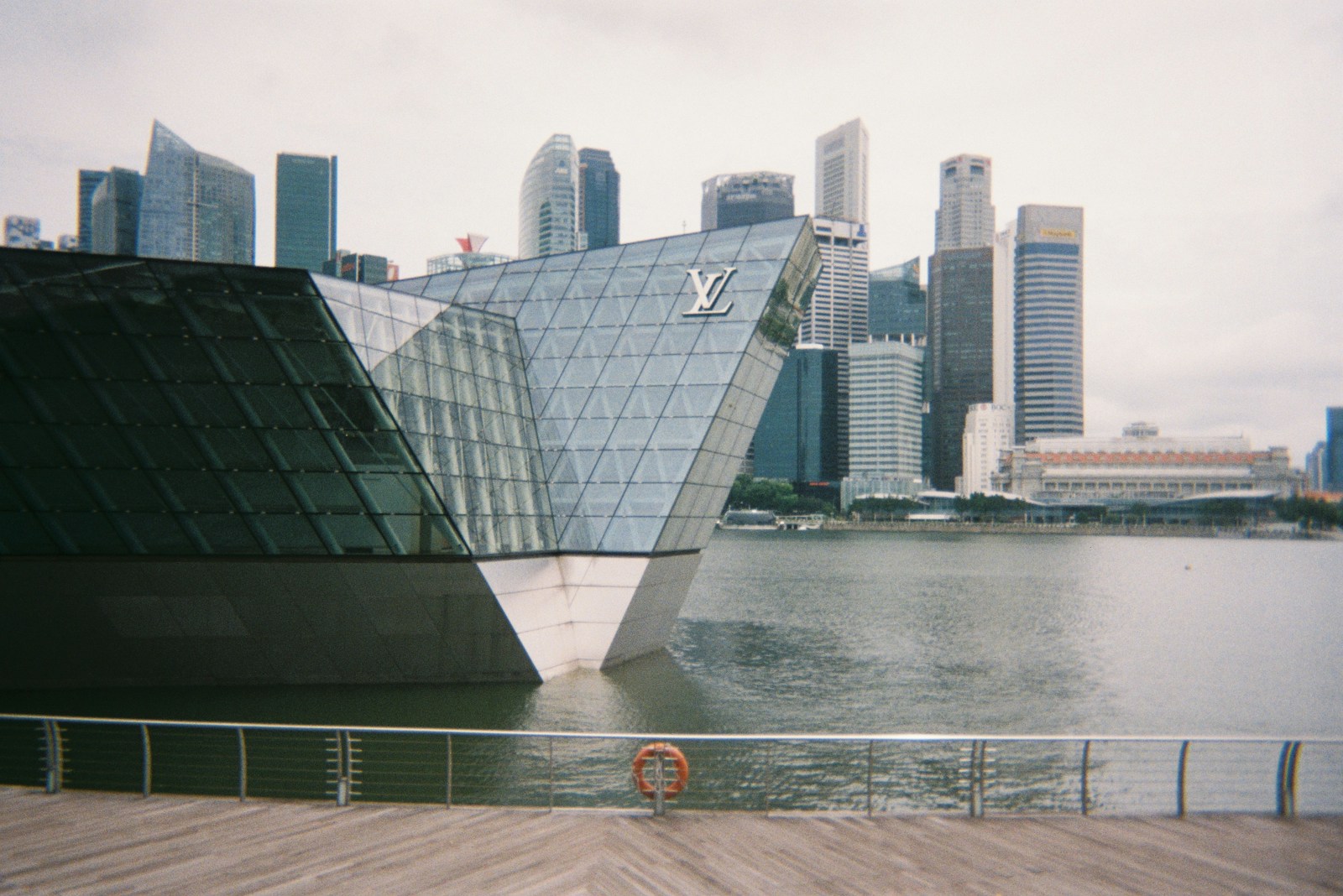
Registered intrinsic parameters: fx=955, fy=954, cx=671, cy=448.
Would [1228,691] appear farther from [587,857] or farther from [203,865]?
[203,865]

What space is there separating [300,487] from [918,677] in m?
19.7

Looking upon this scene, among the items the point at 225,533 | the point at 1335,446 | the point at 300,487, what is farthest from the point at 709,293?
the point at 1335,446

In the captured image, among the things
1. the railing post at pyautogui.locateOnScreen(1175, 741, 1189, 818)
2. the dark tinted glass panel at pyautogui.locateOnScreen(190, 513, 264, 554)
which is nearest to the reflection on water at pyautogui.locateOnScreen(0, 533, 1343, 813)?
the railing post at pyautogui.locateOnScreen(1175, 741, 1189, 818)

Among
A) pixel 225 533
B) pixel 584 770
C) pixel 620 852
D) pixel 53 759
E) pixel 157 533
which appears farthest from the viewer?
pixel 225 533

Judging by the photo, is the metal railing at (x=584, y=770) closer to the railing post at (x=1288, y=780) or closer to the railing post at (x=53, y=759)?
the railing post at (x=1288, y=780)

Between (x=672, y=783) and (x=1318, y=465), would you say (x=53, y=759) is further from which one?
(x=1318, y=465)

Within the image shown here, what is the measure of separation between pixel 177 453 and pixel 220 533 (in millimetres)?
2307

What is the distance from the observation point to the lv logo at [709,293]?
31.8m

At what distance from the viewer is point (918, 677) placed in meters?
30.9

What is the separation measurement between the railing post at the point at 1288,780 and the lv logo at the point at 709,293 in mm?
22498

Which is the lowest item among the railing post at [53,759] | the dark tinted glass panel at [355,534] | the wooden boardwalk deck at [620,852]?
the wooden boardwalk deck at [620,852]

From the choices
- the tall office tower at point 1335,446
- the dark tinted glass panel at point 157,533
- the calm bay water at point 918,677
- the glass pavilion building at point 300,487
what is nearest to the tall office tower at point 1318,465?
the tall office tower at point 1335,446

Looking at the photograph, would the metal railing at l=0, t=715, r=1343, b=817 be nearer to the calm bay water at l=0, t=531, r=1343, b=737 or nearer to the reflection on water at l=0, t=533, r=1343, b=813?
the reflection on water at l=0, t=533, r=1343, b=813

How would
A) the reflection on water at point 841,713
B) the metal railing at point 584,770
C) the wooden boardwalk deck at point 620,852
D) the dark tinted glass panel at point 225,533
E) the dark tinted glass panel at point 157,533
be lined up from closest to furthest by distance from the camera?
the wooden boardwalk deck at point 620,852, the metal railing at point 584,770, the reflection on water at point 841,713, the dark tinted glass panel at point 157,533, the dark tinted glass panel at point 225,533
